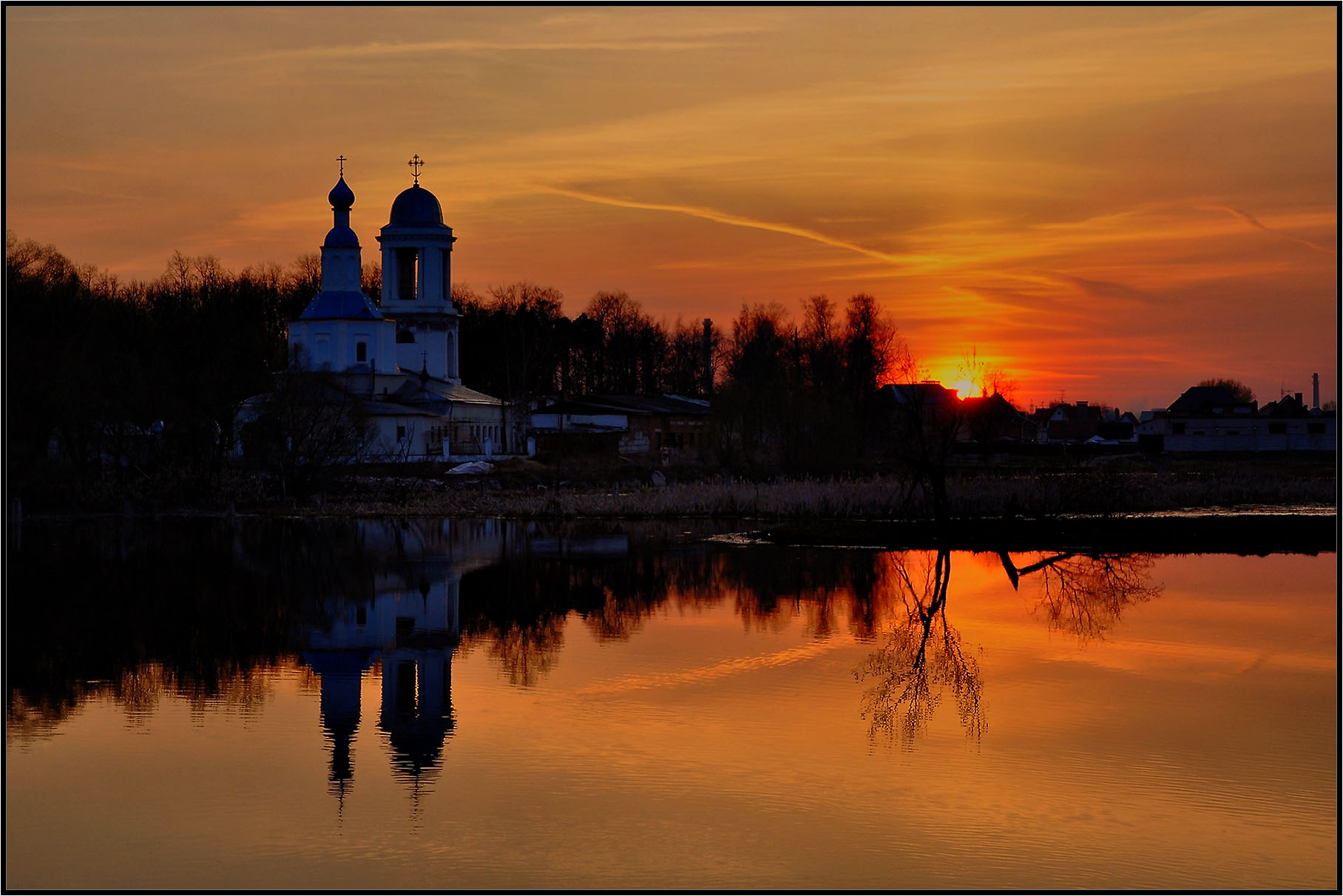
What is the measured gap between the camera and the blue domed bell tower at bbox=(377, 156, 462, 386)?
76.6 metres

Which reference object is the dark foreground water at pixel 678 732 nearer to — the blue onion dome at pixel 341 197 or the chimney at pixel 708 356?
the blue onion dome at pixel 341 197

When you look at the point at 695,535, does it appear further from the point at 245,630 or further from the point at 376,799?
the point at 376,799

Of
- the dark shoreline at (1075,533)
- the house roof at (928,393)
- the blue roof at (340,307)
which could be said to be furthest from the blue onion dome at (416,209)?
the dark shoreline at (1075,533)

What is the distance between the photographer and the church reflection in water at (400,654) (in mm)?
14352

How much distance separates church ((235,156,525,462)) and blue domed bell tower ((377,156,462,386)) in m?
0.04

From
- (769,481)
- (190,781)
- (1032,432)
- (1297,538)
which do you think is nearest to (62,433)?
(769,481)

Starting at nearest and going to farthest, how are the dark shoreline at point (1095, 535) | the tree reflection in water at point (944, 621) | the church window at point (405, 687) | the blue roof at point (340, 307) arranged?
the tree reflection in water at point (944, 621)
the church window at point (405, 687)
the dark shoreline at point (1095, 535)
the blue roof at point (340, 307)

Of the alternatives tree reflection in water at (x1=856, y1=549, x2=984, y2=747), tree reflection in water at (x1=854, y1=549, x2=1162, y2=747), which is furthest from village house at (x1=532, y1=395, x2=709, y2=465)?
tree reflection in water at (x1=856, y1=549, x2=984, y2=747)

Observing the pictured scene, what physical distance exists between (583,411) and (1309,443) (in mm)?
40813

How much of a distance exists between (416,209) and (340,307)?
A: 28.7 feet

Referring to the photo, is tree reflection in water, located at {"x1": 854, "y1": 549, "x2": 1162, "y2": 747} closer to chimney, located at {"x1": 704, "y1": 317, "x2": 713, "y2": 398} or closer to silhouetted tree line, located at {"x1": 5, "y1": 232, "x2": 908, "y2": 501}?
silhouetted tree line, located at {"x1": 5, "y1": 232, "x2": 908, "y2": 501}

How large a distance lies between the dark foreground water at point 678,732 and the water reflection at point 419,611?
102 millimetres

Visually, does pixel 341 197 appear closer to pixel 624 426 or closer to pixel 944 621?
pixel 624 426

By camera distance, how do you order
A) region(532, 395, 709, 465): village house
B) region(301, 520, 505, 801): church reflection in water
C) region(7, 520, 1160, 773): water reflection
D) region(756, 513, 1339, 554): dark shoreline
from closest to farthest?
region(301, 520, 505, 801): church reflection in water, region(7, 520, 1160, 773): water reflection, region(756, 513, 1339, 554): dark shoreline, region(532, 395, 709, 465): village house
